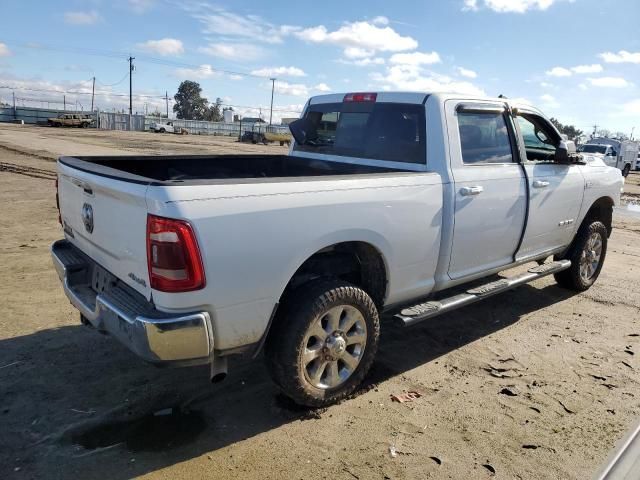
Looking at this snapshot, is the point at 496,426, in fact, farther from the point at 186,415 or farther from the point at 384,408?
the point at 186,415

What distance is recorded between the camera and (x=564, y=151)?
193 inches

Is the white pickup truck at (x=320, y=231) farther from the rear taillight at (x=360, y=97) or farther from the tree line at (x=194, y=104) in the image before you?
the tree line at (x=194, y=104)

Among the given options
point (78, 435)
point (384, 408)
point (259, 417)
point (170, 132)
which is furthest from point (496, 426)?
point (170, 132)

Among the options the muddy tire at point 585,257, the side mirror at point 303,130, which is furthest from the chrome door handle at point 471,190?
the muddy tire at point 585,257

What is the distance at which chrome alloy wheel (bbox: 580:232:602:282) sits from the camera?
5855 mm

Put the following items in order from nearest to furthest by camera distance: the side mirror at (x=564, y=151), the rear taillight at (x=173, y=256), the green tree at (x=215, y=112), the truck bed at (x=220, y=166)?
the rear taillight at (x=173, y=256) → the truck bed at (x=220, y=166) → the side mirror at (x=564, y=151) → the green tree at (x=215, y=112)

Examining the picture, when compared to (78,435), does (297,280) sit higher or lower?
higher

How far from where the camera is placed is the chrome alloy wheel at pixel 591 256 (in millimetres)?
5855

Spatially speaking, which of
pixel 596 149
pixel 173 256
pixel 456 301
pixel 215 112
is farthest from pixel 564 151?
pixel 215 112

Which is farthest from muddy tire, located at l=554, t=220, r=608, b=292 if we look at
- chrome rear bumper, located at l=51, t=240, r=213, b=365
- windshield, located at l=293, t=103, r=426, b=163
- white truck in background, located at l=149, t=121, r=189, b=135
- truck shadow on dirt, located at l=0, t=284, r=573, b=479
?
white truck in background, located at l=149, t=121, r=189, b=135

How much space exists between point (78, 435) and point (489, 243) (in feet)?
10.7

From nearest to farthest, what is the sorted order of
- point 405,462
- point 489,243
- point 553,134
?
point 405,462
point 489,243
point 553,134

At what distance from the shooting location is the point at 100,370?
3.73 m

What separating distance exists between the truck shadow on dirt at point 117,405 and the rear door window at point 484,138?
163 cm
